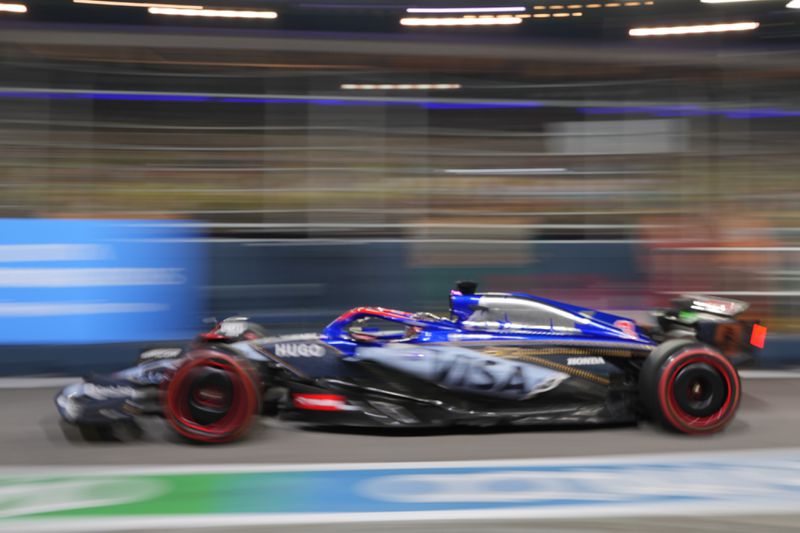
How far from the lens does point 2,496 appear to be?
3854 millimetres

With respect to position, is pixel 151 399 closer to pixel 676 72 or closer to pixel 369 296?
pixel 369 296

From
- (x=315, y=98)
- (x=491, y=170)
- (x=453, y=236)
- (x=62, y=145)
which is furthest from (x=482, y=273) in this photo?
(x=62, y=145)

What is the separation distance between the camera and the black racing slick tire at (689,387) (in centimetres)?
482

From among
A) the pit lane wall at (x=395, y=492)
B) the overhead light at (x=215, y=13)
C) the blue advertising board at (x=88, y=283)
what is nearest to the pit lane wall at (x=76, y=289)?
the blue advertising board at (x=88, y=283)

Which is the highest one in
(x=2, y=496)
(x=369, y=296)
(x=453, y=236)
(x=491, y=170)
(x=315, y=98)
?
(x=315, y=98)

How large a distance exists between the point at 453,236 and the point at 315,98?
7.04 feet

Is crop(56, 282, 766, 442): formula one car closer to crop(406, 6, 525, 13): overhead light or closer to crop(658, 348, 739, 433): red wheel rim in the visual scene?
crop(658, 348, 739, 433): red wheel rim

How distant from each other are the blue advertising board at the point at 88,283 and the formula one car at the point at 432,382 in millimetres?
1970

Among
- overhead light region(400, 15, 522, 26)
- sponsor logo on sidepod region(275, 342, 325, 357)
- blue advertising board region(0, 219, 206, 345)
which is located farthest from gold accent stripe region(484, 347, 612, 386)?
overhead light region(400, 15, 522, 26)

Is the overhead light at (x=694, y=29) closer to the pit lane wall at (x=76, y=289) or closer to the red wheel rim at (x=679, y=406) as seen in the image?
the red wheel rim at (x=679, y=406)

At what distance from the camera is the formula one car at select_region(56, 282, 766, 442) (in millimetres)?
4770

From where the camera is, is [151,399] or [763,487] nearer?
[763,487]

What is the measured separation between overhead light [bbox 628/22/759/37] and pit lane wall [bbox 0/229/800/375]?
2.85 metres

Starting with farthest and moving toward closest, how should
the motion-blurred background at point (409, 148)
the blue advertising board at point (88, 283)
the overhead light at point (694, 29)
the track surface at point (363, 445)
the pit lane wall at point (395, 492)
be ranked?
the overhead light at point (694, 29)
the motion-blurred background at point (409, 148)
the blue advertising board at point (88, 283)
the track surface at point (363, 445)
the pit lane wall at point (395, 492)
